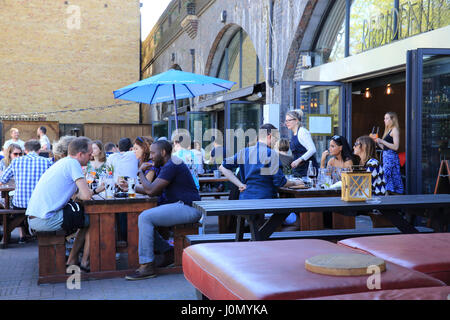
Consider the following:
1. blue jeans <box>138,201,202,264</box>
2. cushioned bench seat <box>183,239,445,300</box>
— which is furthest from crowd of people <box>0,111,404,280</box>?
cushioned bench seat <box>183,239,445,300</box>

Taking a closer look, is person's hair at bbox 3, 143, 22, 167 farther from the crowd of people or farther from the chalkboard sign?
the chalkboard sign

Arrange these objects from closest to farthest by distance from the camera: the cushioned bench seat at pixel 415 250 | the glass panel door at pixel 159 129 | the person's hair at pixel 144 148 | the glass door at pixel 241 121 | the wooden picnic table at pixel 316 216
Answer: the cushioned bench seat at pixel 415 250 → the wooden picnic table at pixel 316 216 → the person's hair at pixel 144 148 → the glass door at pixel 241 121 → the glass panel door at pixel 159 129

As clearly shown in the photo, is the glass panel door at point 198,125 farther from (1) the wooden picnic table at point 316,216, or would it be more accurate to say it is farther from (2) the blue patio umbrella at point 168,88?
(1) the wooden picnic table at point 316,216

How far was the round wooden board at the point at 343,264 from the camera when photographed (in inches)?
85.4

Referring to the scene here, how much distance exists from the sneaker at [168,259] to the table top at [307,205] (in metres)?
1.38

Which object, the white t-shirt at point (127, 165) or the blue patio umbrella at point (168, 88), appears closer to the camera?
the white t-shirt at point (127, 165)

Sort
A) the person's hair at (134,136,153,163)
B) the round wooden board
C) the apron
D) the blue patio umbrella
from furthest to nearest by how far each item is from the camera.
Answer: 1. the blue patio umbrella
2. the apron
3. the person's hair at (134,136,153,163)
4. the round wooden board

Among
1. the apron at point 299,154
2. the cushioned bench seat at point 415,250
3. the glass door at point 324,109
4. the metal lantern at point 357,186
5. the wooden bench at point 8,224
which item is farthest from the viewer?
the glass door at point 324,109

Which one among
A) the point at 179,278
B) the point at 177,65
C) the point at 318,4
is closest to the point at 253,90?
the point at 318,4

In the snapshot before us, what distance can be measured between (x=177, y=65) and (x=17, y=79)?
8.91 meters

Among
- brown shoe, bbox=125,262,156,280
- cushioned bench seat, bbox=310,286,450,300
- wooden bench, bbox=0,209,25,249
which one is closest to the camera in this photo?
cushioned bench seat, bbox=310,286,450,300

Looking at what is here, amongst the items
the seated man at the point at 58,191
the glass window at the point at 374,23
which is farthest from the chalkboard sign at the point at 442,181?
the seated man at the point at 58,191

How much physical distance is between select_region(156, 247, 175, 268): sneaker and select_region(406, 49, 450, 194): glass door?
10.1 feet

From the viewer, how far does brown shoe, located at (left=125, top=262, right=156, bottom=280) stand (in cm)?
477
